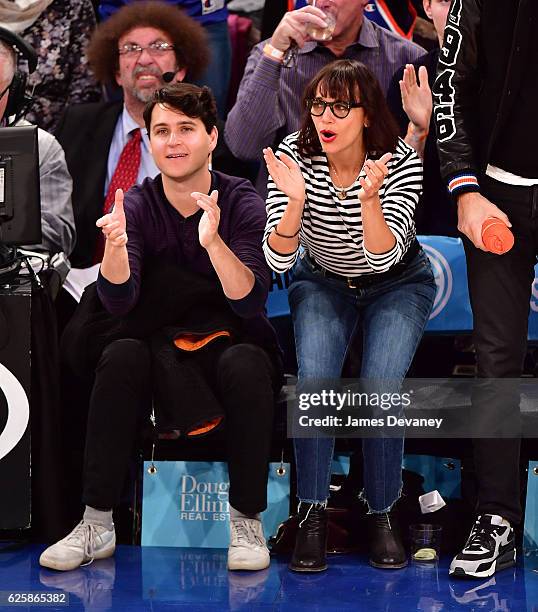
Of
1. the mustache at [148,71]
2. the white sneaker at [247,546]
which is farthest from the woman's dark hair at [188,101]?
the white sneaker at [247,546]

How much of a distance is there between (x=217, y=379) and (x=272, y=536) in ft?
1.73

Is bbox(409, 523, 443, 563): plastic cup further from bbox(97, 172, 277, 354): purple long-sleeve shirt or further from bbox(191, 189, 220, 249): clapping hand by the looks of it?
bbox(191, 189, 220, 249): clapping hand

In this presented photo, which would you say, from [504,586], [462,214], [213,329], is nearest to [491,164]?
[462,214]

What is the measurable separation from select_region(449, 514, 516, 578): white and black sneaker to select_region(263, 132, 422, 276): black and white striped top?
0.77m

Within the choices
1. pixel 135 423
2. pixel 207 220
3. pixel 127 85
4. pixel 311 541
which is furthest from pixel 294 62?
pixel 311 541

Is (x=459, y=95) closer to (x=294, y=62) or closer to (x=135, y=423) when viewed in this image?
(x=294, y=62)

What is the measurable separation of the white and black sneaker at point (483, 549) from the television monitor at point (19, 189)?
5.21ft

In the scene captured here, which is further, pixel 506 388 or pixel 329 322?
pixel 329 322

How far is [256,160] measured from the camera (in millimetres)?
4043

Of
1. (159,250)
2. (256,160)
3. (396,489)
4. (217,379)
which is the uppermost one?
(256,160)

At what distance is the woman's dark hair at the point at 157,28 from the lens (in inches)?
170

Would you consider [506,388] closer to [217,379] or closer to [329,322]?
[329,322]

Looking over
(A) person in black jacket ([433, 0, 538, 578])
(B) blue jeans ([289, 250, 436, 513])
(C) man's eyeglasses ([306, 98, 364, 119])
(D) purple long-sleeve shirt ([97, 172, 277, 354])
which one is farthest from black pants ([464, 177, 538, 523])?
(D) purple long-sleeve shirt ([97, 172, 277, 354])

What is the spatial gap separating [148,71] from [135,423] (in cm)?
169
